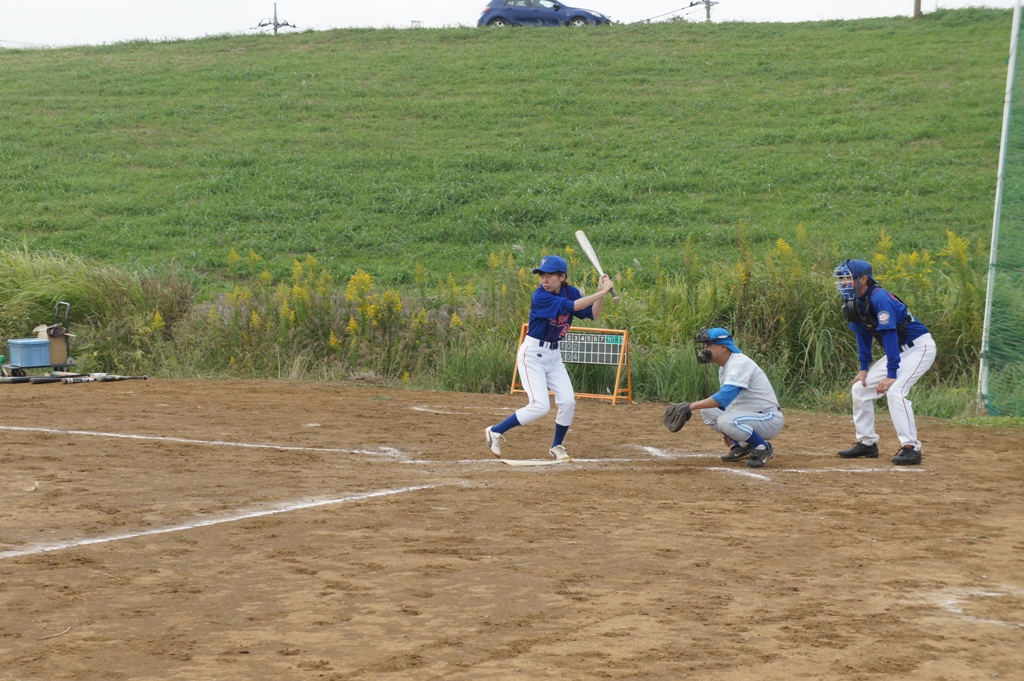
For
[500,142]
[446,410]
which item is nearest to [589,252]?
[446,410]

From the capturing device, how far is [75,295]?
687 inches

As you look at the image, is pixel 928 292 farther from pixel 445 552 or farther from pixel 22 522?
pixel 22 522

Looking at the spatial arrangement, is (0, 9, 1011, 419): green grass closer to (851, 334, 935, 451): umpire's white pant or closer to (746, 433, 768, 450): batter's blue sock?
(851, 334, 935, 451): umpire's white pant

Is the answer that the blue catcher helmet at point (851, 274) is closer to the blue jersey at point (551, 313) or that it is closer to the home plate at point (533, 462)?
the blue jersey at point (551, 313)

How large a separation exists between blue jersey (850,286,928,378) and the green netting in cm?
348

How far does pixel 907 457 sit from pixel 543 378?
3.29 m

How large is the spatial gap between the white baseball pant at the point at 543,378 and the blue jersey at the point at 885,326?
8.68ft

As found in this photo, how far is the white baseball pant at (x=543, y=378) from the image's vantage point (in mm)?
9969

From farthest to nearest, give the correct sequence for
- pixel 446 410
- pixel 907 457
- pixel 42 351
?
pixel 42 351
pixel 446 410
pixel 907 457

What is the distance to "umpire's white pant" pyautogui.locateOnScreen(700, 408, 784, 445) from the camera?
9.56m

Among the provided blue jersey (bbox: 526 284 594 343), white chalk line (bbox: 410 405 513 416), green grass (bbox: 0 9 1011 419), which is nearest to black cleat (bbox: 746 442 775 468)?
blue jersey (bbox: 526 284 594 343)

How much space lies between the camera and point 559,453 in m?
9.97

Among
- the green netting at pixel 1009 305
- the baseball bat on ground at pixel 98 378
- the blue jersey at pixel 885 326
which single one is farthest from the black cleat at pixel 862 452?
the baseball bat on ground at pixel 98 378

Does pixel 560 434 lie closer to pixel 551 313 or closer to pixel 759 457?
pixel 551 313
